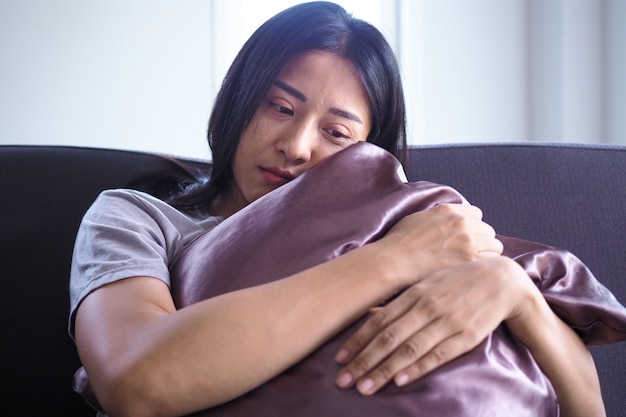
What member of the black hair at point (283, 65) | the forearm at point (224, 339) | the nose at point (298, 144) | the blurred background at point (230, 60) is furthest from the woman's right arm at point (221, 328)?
the blurred background at point (230, 60)

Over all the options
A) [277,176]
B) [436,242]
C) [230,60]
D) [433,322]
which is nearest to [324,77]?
[277,176]

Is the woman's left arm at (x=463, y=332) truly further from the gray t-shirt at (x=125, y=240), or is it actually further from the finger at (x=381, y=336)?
the gray t-shirt at (x=125, y=240)

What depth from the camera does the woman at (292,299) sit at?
2.31ft

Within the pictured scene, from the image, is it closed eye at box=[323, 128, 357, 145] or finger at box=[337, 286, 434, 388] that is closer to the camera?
finger at box=[337, 286, 434, 388]

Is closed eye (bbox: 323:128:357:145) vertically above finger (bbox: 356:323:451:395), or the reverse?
closed eye (bbox: 323:128:357:145)

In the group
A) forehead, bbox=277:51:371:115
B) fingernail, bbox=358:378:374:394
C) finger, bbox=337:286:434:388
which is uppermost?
forehead, bbox=277:51:371:115

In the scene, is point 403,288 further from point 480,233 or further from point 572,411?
point 572,411

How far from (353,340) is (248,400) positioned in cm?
13

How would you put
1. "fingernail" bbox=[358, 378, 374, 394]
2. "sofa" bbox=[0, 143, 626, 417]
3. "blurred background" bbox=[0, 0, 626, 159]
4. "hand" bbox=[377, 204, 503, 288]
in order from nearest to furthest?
"fingernail" bbox=[358, 378, 374, 394] → "hand" bbox=[377, 204, 503, 288] → "sofa" bbox=[0, 143, 626, 417] → "blurred background" bbox=[0, 0, 626, 159]

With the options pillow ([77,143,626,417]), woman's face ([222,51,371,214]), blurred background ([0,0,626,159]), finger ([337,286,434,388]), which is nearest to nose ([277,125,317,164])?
woman's face ([222,51,371,214])

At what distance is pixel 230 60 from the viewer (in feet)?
8.03

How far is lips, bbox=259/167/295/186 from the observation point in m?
1.09

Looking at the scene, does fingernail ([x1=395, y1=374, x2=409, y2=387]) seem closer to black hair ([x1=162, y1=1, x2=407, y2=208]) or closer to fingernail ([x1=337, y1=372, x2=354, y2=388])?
fingernail ([x1=337, y1=372, x2=354, y2=388])

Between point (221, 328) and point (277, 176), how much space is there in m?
0.42
